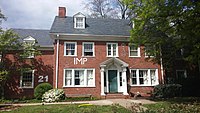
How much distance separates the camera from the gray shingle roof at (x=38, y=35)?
23862 millimetres

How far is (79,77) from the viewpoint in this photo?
20812 mm

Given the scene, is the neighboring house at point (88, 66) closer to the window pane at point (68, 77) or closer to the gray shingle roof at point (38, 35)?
the window pane at point (68, 77)

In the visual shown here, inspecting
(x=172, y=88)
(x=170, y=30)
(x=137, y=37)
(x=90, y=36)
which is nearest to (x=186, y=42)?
(x=170, y=30)

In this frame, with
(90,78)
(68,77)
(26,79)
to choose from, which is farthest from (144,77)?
(26,79)

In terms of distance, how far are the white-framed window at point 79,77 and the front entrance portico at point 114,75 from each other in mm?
1293

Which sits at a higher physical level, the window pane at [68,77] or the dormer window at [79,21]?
the dormer window at [79,21]

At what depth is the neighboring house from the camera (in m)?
20.6

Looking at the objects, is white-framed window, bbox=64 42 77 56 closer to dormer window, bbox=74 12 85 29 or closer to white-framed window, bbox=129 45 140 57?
dormer window, bbox=74 12 85 29

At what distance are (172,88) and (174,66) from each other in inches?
157

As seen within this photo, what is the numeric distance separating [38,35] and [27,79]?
20.4 ft

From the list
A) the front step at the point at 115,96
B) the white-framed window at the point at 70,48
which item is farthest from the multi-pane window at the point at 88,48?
the front step at the point at 115,96

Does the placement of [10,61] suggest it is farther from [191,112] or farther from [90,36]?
[191,112]

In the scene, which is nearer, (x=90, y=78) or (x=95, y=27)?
(x=90, y=78)

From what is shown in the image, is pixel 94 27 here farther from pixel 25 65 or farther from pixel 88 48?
pixel 25 65
